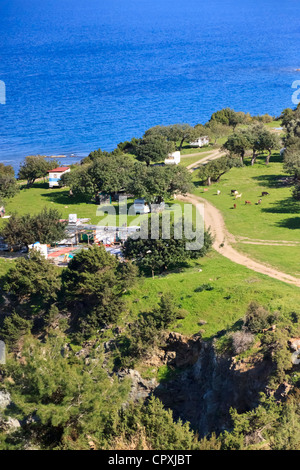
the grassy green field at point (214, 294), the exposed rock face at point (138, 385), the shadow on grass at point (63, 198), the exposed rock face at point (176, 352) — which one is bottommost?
the exposed rock face at point (138, 385)

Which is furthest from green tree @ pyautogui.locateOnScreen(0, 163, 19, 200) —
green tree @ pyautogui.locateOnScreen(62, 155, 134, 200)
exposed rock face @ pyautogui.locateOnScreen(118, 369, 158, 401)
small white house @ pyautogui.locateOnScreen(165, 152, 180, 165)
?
exposed rock face @ pyautogui.locateOnScreen(118, 369, 158, 401)

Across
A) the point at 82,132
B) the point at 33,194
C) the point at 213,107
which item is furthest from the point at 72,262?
the point at 213,107

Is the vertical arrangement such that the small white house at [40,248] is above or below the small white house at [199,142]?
below

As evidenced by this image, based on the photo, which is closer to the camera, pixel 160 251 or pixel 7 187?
pixel 160 251

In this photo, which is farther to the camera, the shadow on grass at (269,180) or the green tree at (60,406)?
the shadow on grass at (269,180)

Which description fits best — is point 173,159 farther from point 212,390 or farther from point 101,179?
point 212,390

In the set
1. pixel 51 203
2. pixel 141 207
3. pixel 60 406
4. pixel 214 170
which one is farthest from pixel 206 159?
pixel 60 406

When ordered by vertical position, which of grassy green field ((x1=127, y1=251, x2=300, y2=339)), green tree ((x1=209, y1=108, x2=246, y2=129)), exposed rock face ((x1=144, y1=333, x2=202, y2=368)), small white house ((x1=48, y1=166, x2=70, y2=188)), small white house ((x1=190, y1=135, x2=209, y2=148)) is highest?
green tree ((x1=209, y1=108, x2=246, y2=129))

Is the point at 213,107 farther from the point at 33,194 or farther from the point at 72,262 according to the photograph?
the point at 72,262

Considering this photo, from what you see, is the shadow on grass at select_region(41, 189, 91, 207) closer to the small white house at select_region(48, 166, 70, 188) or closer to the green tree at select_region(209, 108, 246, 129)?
the small white house at select_region(48, 166, 70, 188)

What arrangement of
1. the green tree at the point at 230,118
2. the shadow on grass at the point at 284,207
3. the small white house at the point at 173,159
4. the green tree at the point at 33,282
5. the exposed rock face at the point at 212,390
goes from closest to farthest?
the exposed rock face at the point at 212,390 → the green tree at the point at 33,282 → the shadow on grass at the point at 284,207 → the small white house at the point at 173,159 → the green tree at the point at 230,118

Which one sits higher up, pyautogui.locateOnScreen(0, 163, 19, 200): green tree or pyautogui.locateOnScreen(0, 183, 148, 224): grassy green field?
pyautogui.locateOnScreen(0, 163, 19, 200): green tree

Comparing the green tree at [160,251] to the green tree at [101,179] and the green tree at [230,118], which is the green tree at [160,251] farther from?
the green tree at [230,118]

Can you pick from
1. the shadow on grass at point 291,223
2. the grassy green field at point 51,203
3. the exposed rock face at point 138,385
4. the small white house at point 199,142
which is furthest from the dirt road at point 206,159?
the exposed rock face at point 138,385
